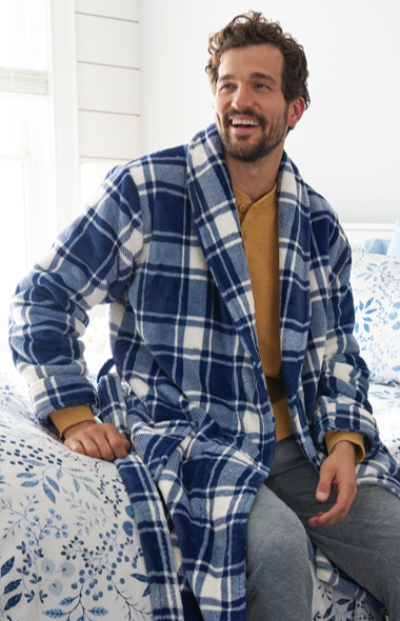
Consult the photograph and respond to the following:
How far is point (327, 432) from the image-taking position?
47.4 inches

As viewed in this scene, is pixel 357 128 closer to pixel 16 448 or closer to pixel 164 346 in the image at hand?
pixel 164 346

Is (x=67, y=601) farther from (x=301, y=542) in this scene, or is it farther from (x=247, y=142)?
(x=247, y=142)

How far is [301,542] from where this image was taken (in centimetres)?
92

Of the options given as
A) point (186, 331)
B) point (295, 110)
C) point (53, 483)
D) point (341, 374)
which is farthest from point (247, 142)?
point (53, 483)

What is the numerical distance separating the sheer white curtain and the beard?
2091 millimetres

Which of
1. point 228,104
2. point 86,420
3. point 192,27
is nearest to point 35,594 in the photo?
point 86,420

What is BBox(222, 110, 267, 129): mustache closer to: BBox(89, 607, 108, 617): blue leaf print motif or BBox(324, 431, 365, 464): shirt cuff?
BBox(324, 431, 365, 464): shirt cuff

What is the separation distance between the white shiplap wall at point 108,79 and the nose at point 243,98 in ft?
6.16

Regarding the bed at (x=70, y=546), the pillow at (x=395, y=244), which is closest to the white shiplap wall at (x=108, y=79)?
the pillow at (x=395, y=244)

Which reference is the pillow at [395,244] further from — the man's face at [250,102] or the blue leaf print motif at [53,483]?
the blue leaf print motif at [53,483]

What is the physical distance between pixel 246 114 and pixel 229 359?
557 mm

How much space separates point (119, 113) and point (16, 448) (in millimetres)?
2720

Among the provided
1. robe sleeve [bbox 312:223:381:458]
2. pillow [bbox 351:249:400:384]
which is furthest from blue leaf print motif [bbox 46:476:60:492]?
pillow [bbox 351:249:400:384]

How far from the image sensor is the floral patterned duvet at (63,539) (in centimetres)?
77
